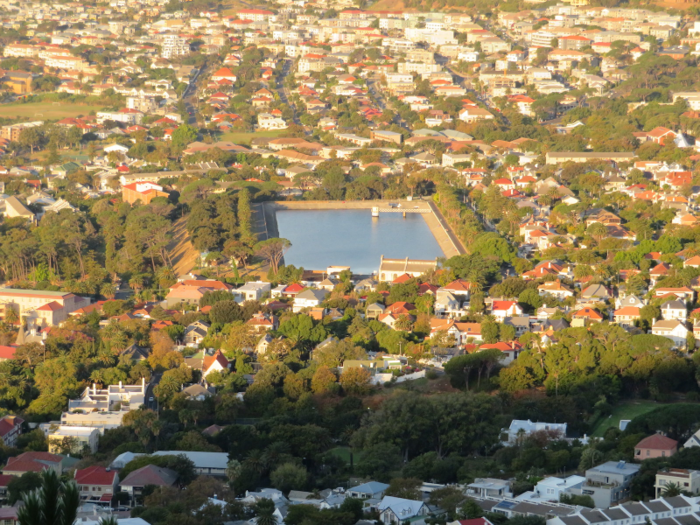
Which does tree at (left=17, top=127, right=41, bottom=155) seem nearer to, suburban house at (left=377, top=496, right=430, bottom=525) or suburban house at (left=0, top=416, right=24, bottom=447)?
suburban house at (left=0, top=416, right=24, bottom=447)

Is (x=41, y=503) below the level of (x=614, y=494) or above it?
above

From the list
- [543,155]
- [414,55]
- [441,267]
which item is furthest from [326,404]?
[414,55]

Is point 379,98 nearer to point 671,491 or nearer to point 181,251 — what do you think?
point 181,251

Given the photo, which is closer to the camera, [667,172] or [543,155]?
[667,172]

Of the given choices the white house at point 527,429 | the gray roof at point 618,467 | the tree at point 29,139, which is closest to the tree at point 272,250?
the white house at point 527,429

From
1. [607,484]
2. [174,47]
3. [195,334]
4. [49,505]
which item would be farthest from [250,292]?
[174,47]

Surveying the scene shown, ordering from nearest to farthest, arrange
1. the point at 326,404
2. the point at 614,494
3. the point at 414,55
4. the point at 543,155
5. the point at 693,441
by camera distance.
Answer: the point at 614,494
the point at 693,441
the point at 326,404
the point at 543,155
the point at 414,55

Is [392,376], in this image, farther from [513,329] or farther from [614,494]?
[614,494]
